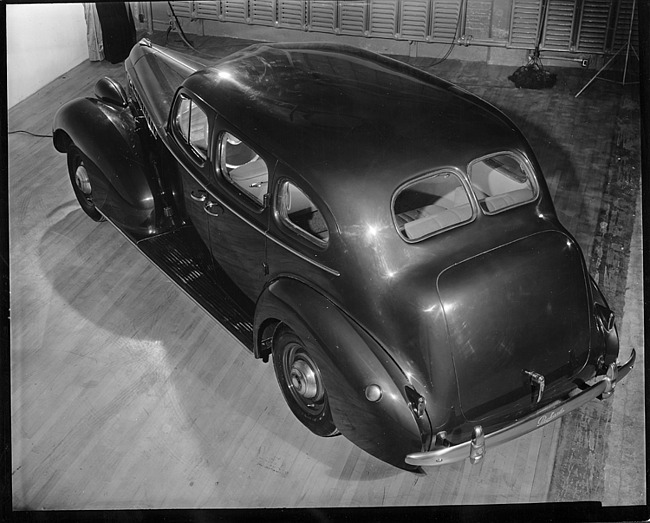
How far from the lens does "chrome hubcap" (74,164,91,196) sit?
3.18 meters

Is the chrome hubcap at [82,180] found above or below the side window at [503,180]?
below

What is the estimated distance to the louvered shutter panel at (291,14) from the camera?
9.40 feet

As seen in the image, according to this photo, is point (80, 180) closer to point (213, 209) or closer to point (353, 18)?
point (213, 209)

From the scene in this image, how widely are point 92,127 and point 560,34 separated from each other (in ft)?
6.09

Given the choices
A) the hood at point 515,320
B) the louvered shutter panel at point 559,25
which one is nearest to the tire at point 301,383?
the hood at point 515,320

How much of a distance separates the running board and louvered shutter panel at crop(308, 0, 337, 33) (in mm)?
912

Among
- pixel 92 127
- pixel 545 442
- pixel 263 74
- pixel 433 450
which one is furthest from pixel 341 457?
pixel 92 127

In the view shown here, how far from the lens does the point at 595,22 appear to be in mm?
2816

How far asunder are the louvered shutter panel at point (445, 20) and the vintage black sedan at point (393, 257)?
0.75ft

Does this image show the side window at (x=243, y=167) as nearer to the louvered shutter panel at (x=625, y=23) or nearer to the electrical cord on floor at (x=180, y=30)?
the electrical cord on floor at (x=180, y=30)

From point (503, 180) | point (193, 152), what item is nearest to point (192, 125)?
point (193, 152)

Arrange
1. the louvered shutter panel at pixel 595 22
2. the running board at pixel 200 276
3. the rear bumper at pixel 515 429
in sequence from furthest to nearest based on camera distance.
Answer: the running board at pixel 200 276 → the louvered shutter panel at pixel 595 22 → the rear bumper at pixel 515 429

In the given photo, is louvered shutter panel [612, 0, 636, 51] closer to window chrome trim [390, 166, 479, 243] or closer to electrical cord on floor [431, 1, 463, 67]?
electrical cord on floor [431, 1, 463, 67]

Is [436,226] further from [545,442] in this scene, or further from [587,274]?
[545,442]
